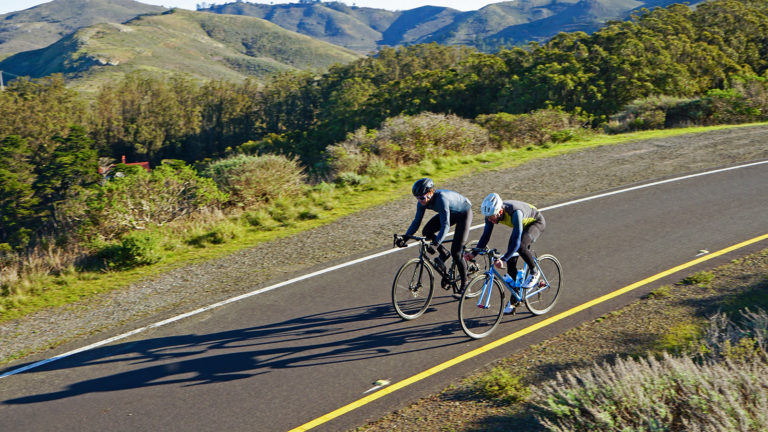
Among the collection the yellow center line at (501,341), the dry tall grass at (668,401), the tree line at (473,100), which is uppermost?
the tree line at (473,100)

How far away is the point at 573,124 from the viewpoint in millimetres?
22000

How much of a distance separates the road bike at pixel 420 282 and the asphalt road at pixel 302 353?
0.60 feet

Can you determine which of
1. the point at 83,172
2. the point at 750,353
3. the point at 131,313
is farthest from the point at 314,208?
the point at 83,172

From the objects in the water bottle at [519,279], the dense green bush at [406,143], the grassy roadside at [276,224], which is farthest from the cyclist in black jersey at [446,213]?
the dense green bush at [406,143]

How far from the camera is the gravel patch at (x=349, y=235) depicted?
8445 mm

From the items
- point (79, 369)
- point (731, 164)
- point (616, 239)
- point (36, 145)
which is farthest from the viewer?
point (36, 145)

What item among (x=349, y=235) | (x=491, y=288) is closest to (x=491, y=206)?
(x=491, y=288)

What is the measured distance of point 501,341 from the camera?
23.2 feet

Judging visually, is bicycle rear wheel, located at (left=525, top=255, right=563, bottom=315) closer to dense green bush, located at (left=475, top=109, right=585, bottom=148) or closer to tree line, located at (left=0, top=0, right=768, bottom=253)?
tree line, located at (left=0, top=0, right=768, bottom=253)

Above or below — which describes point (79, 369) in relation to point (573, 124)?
below

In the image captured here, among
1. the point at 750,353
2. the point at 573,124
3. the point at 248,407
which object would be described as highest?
the point at 573,124

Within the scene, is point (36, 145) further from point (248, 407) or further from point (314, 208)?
point (248, 407)

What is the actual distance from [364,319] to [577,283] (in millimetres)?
3222

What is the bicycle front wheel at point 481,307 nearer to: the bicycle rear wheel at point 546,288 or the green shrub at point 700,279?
the bicycle rear wheel at point 546,288
